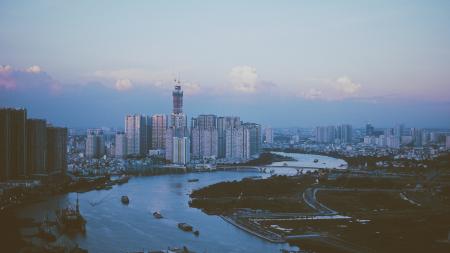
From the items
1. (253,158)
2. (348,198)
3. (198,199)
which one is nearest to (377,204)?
(348,198)

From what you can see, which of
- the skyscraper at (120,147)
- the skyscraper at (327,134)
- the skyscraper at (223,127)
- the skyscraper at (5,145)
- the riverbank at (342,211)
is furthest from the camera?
the skyscraper at (327,134)

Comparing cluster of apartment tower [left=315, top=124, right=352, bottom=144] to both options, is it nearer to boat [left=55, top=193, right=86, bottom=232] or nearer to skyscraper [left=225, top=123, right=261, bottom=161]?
skyscraper [left=225, top=123, right=261, bottom=161]

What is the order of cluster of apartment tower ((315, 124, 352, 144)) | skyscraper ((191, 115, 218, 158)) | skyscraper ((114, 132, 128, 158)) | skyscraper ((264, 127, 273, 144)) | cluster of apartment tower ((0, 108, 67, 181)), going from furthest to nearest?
cluster of apartment tower ((315, 124, 352, 144))
skyscraper ((264, 127, 273, 144))
skyscraper ((191, 115, 218, 158))
skyscraper ((114, 132, 128, 158))
cluster of apartment tower ((0, 108, 67, 181))

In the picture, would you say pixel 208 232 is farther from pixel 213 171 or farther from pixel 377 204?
pixel 213 171

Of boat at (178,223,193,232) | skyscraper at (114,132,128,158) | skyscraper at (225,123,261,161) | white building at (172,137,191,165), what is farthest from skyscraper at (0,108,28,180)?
skyscraper at (225,123,261,161)

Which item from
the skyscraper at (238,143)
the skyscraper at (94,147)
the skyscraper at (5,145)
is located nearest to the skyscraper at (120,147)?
the skyscraper at (94,147)

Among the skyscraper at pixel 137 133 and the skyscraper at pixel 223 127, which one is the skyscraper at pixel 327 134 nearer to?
the skyscraper at pixel 223 127
